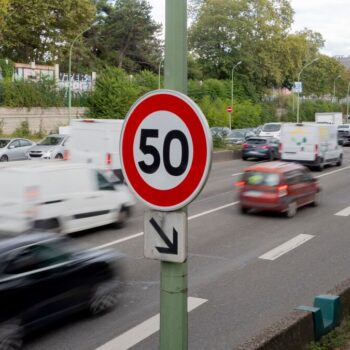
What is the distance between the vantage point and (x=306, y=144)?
2902 cm

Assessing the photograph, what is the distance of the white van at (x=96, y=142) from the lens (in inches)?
814

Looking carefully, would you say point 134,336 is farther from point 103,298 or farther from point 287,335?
point 287,335

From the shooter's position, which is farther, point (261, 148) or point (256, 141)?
point (256, 141)

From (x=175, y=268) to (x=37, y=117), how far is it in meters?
42.7

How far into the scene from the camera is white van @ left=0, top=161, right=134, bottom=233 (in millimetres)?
11492

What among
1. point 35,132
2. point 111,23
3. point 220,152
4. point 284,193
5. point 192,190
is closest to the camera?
point 192,190

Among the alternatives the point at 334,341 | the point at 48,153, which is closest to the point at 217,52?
the point at 48,153

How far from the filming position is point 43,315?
7184mm

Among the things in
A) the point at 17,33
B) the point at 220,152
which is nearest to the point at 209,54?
the point at 17,33

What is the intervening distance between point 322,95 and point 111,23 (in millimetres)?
42948

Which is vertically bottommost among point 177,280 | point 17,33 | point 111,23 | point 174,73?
point 177,280

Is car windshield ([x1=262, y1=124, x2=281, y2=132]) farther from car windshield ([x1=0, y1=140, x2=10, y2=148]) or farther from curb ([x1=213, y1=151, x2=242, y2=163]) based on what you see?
car windshield ([x1=0, y1=140, x2=10, y2=148])

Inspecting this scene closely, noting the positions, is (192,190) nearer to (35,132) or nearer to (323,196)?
(323,196)

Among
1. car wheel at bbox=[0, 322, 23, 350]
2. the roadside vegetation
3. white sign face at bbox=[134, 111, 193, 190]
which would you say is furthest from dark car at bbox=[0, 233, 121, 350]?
the roadside vegetation
